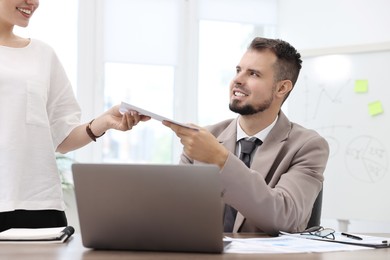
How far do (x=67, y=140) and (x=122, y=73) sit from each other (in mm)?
2062

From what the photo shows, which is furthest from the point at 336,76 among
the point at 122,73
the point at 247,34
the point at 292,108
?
the point at 122,73

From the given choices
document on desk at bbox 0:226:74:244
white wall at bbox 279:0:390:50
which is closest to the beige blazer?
document on desk at bbox 0:226:74:244

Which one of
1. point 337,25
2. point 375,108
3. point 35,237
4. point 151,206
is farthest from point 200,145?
point 337,25

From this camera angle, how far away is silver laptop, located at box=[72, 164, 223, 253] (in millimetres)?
1132

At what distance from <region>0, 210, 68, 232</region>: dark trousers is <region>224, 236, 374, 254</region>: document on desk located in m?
0.70

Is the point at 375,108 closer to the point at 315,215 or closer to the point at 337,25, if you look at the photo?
the point at 337,25

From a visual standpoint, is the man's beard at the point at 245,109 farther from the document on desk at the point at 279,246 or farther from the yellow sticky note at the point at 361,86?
the yellow sticky note at the point at 361,86

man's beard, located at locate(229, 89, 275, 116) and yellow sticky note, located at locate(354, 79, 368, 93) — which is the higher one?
yellow sticky note, located at locate(354, 79, 368, 93)

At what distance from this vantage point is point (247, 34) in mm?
4453

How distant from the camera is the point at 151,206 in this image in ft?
3.82

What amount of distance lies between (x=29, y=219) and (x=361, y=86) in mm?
2300

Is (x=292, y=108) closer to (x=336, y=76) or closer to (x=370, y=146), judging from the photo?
(x=336, y=76)

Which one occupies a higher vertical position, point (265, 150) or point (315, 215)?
point (265, 150)

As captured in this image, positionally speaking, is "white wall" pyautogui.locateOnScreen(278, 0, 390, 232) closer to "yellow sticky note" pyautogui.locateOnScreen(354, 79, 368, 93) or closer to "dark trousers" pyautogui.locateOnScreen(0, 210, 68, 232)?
"yellow sticky note" pyautogui.locateOnScreen(354, 79, 368, 93)
